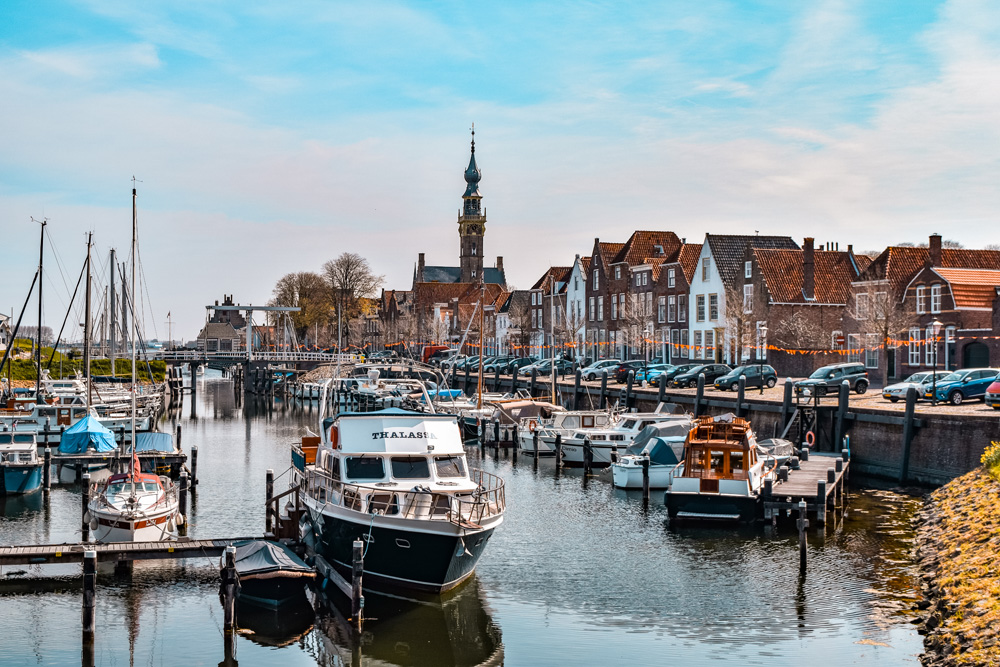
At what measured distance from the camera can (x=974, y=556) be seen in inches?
906

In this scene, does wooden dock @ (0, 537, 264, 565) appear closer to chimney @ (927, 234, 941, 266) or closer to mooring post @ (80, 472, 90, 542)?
mooring post @ (80, 472, 90, 542)

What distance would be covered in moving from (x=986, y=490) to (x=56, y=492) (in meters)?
33.1

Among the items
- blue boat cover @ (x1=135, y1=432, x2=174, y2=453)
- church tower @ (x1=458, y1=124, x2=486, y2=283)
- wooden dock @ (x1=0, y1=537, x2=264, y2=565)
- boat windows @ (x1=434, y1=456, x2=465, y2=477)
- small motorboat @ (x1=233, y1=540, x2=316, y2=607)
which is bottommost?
small motorboat @ (x1=233, y1=540, x2=316, y2=607)

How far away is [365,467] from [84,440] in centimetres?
2226

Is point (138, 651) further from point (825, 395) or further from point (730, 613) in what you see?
point (825, 395)

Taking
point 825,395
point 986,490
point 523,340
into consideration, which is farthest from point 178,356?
point 986,490

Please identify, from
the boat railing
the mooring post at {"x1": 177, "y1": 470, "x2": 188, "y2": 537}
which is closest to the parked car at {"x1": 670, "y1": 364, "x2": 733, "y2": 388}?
the mooring post at {"x1": 177, "y1": 470, "x2": 188, "y2": 537}

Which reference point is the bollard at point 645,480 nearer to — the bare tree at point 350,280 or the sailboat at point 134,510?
A: the sailboat at point 134,510

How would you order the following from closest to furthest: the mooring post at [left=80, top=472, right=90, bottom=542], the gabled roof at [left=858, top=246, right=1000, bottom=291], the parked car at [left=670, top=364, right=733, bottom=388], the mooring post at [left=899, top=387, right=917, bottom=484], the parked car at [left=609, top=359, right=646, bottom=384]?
the mooring post at [left=80, top=472, right=90, bottom=542]
the mooring post at [left=899, top=387, right=917, bottom=484]
the parked car at [left=670, top=364, right=733, bottom=388]
the gabled roof at [left=858, top=246, right=1000, bottom=291]
the parked car at [left=609, top=359, right=646, bottom=384]

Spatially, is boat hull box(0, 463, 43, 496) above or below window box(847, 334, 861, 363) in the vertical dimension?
below

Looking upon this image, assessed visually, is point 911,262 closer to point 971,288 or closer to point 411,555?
point 971,288

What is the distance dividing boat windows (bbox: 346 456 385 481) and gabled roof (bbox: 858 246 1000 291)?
46289mm

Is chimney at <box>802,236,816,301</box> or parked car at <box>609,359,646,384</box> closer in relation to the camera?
parked car at <box>609,359,646,384</box>

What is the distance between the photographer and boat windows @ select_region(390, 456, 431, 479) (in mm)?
25344
